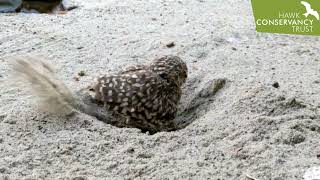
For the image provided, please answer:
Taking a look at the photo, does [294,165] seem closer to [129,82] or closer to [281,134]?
[281,134]

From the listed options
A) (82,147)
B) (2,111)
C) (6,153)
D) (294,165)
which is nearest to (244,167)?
(294,165)

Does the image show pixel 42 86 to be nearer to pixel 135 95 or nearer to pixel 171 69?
pixel 135 95

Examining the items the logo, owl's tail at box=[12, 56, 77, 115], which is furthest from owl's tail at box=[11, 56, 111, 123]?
the logo

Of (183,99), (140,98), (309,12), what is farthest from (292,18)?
(140,98)

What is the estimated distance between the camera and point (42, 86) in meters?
3.09

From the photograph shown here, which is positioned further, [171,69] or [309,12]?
[309,12]

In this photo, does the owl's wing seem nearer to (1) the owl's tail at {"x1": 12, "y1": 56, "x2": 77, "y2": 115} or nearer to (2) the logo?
(1) the owl's tail at {"x1": 12, "y1": 56, "x2": 77, "y2": 115}

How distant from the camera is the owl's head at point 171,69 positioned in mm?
3408

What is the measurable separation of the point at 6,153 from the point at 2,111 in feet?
1.65

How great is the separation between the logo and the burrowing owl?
64.8 inches

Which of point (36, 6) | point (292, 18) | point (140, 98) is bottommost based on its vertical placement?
point (292, 18)

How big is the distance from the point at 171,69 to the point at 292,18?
1670mm

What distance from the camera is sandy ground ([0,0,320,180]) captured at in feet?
8.61

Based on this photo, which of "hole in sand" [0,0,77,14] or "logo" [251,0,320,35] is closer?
"logo" [251,0,320,35]
